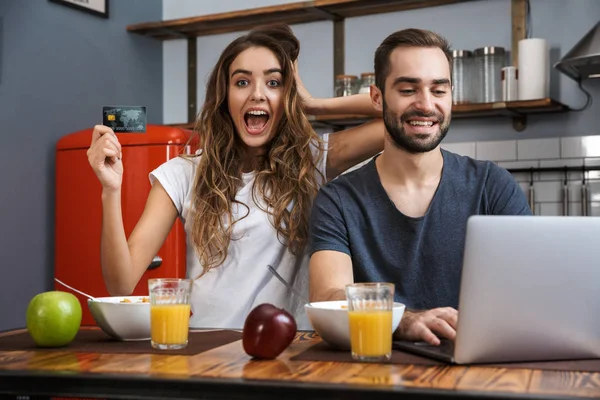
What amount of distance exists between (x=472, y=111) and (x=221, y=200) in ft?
5.69

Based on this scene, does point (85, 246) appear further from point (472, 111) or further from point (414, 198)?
point (414, 198)

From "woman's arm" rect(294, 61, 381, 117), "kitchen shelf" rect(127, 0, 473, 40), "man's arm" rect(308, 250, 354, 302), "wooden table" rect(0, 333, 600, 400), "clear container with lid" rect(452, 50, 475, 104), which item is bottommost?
"wooden table" rect(0, 333, 600, 400)

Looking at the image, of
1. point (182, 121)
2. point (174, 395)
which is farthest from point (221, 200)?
point (182, 121)

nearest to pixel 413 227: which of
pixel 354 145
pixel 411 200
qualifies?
pixel 411 200

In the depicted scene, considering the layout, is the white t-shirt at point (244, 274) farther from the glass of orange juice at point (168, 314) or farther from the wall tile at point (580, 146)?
the wall tile at point (580, 146)

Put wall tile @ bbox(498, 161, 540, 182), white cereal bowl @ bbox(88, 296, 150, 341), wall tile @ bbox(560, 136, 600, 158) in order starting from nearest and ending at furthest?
1. white cereal bowl @ bbox(88, 296, 150, 341)
2. wall tile @ bbox(560, 136, 600, 158)
3. wall tile @ bbox(498, 161, 540, 182)

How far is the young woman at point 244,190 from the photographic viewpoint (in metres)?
2.22

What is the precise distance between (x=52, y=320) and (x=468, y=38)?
283 centimetres

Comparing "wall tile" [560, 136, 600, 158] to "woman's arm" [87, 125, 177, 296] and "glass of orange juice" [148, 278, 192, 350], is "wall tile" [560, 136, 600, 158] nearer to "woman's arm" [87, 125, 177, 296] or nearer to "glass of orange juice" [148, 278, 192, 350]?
"woman's arm" [87, 125, 177, 296]

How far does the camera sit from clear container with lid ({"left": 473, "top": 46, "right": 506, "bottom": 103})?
365 centimetres

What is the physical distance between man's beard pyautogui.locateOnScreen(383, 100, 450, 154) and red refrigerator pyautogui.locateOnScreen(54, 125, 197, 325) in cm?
178

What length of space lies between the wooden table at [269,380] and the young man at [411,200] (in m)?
0.58

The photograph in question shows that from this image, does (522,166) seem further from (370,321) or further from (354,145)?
(370,321)

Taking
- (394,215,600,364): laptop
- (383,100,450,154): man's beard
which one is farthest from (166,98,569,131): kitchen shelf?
(394,215,600,364): laptop
